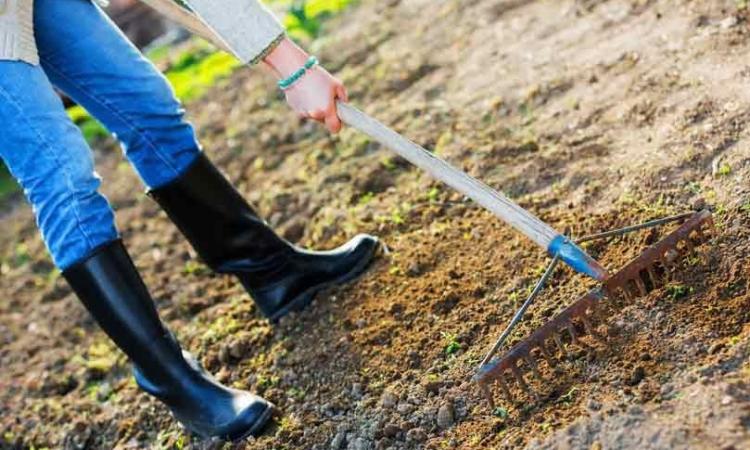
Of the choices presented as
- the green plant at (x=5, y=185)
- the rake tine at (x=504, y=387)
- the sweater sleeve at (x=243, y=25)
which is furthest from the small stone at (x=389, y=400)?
the green plant at (x=5, y=185)

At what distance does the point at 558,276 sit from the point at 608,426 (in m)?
0.72

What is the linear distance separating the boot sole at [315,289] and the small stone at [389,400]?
66 cm

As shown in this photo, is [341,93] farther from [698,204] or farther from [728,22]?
[728,22]

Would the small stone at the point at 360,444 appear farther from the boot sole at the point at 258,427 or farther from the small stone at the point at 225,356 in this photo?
the small stone at the point at 225,356

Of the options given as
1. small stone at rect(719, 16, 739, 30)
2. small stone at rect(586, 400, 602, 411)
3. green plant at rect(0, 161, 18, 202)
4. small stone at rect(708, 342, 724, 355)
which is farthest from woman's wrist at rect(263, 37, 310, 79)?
green plant at rect(0, 161, 18, 202)

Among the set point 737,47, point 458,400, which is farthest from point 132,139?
point 737,47

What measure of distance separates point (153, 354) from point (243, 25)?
3.26 feet

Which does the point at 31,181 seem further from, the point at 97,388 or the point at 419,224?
the point at 419,224

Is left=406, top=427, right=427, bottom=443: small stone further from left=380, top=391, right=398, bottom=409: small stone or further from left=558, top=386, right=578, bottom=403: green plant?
left=558, top=386, right=578, bottom=403: green plant

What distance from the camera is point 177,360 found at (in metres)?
2.99

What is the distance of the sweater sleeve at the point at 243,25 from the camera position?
8.48 ft

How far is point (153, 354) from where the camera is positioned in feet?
9.70

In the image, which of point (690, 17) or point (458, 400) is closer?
point (458, 400)

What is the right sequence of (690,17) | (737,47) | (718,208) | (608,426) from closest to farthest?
(608,426) → (718,208) → (737,47) → (690,17)
